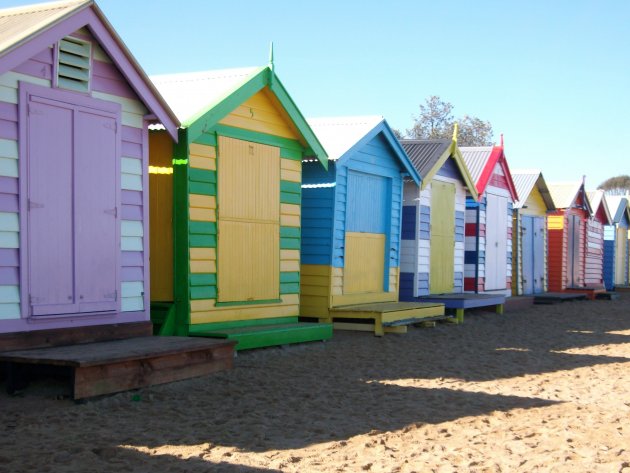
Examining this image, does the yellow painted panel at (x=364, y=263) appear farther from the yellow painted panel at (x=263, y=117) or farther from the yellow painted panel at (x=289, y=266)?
the yellow painted panel at (x=263, y=117)

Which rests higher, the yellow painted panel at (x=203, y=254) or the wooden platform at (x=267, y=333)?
the yellow painted panel at (x=203, y=254)

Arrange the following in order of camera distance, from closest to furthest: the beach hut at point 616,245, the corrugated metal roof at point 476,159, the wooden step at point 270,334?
1. the wooden step at point 270,334
2. the corrugated metal roof at point 476,159
3. the beach hut at point 616,245

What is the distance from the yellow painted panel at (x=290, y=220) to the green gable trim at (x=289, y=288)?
0.83 m

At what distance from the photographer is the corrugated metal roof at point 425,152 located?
15.7m

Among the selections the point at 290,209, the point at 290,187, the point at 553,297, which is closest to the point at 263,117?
the point at 290,187

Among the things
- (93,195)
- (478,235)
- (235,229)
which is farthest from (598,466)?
(478,235)

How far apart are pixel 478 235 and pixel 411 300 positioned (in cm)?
353

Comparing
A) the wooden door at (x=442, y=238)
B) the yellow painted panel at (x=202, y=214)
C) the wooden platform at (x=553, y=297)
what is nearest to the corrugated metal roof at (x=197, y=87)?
the yellow painted panel at (x=202, y=214)

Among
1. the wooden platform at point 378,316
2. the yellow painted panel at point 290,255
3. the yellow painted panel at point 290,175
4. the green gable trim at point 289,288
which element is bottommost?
the wooden platform at point 378,316

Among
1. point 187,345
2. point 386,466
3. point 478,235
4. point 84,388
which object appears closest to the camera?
point 386,466

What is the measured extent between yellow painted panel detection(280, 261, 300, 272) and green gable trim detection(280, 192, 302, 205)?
2.75 feet

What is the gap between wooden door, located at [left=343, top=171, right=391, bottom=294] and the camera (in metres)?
13.2

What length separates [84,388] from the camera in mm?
6777

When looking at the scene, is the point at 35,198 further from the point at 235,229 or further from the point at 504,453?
the point at 504,453
